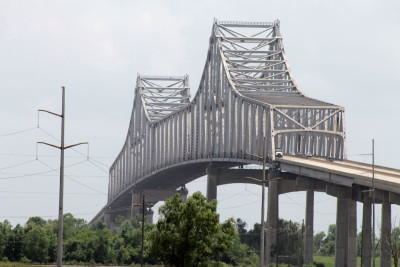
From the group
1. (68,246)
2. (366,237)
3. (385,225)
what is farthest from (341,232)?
(68,246)

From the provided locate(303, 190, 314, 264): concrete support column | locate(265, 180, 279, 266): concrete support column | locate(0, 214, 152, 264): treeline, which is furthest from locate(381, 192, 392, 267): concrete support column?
locate(265, 180, 279, 266): concrete support column

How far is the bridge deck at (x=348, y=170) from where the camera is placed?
417ft

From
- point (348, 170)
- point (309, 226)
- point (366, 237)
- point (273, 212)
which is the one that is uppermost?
point (348, 170)

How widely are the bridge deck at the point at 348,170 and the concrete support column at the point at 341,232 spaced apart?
3.99 metres

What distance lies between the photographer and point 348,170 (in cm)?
14525

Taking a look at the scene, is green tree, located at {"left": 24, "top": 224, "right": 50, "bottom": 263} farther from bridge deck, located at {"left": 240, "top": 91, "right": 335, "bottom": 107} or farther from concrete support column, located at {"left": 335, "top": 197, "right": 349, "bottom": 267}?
Answer: bridge deck, located at {"left": 240, "top": 91, "right": 335, "bottom": 107}

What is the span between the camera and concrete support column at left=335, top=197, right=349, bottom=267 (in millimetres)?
148375

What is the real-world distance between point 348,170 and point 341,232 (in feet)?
35.9

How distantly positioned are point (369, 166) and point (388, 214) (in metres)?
23.6

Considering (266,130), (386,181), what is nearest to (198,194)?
(386,181)

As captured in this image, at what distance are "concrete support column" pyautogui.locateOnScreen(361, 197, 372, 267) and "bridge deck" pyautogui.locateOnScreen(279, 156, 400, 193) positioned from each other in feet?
11.8

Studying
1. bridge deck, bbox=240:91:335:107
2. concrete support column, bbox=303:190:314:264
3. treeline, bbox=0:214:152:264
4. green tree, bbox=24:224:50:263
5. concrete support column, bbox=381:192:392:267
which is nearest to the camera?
concrete support column, bbox=381:192:392:267

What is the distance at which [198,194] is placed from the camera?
3580 inches

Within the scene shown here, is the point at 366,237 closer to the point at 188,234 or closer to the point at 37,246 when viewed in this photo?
the point at 37,246
